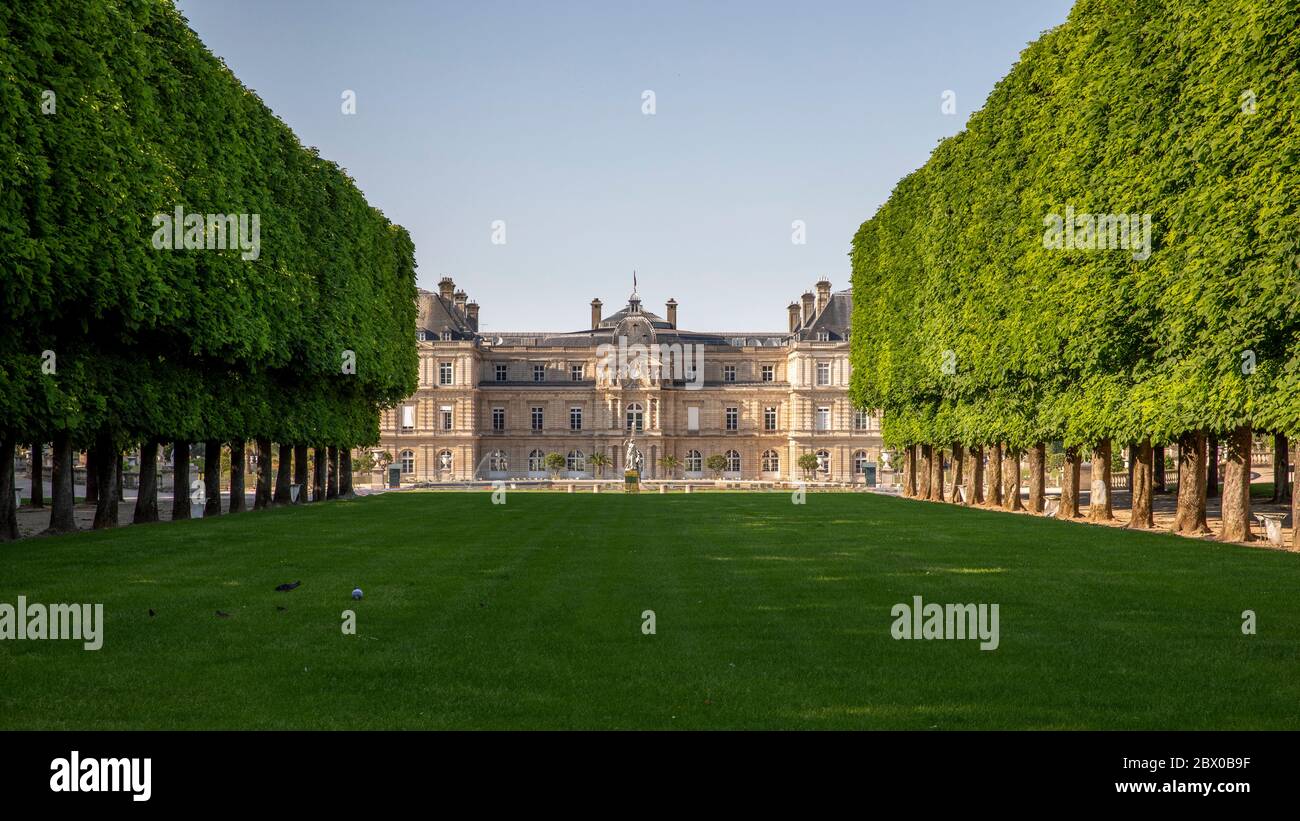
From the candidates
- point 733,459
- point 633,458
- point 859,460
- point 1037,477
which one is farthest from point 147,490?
point 859,460

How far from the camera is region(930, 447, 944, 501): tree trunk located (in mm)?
40469

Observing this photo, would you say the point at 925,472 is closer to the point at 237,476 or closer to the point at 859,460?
the point at 237,476

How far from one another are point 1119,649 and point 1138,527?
1728cm

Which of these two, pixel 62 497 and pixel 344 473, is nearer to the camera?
pixel 62 497

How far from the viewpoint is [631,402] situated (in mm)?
82500

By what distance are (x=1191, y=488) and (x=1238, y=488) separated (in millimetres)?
1975

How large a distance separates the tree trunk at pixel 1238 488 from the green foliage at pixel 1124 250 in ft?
4.60

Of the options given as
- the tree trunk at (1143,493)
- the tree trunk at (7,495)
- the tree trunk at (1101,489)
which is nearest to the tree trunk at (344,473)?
the tree trunk at (7,495)

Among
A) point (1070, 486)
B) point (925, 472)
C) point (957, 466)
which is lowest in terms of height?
point (925, 472)

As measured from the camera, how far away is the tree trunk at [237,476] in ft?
94.8

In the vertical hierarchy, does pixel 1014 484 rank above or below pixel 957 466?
below

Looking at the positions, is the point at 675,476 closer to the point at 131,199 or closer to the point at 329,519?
the point at 329,519

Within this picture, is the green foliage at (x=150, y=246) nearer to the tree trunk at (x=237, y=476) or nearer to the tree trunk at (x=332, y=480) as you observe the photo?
the tree trunk at (x=237, y=476)
